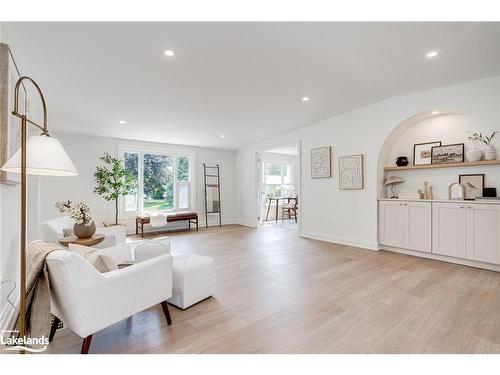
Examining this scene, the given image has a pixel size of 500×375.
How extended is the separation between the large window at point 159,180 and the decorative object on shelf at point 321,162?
11.7ft

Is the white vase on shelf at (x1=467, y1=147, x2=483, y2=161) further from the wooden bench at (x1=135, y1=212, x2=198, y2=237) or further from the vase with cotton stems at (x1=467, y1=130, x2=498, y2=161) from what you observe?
the wooden bench at (x1=135, y1=212, x2=198, y2=237)

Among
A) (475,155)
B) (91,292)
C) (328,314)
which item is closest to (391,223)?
(475,155)

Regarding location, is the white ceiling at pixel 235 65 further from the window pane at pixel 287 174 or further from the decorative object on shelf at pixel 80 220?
the window pane at pixel 287 174

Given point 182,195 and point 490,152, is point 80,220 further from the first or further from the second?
point 490,152

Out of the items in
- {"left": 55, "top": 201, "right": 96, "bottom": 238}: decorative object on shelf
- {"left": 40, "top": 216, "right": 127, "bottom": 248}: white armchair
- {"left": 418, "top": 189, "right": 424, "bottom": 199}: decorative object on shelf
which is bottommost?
{"left": 40, "top": 216, "right": 127, "bottom": 248}: white armchair

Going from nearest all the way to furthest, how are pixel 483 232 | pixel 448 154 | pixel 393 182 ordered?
pixel 483 232, pixel 448 154, pixel 393 182

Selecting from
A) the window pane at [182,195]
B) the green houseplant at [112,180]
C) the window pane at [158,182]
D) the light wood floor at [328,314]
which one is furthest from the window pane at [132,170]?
the light wood floor at [328,314]

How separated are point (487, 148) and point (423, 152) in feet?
2.87

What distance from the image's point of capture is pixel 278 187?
916cm

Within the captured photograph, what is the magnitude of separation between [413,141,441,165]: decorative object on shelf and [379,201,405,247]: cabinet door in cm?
84

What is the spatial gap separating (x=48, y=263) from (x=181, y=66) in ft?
8.41

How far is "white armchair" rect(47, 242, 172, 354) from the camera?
1.53m

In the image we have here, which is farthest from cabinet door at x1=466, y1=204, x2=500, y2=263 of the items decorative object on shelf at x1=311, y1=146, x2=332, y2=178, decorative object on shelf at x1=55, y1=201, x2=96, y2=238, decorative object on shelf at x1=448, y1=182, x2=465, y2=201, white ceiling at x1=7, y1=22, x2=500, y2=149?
decorative object on shelf at x1=55, y1=201, x2=96, y2=238
